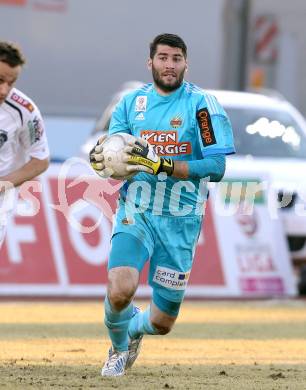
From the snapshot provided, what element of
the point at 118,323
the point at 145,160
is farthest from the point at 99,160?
the point at 118,323

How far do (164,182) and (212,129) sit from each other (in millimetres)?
497

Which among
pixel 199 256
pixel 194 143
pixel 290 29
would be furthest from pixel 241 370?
pixel 290 29

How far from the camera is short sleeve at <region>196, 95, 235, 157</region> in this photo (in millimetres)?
9594

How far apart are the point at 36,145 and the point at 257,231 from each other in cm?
752

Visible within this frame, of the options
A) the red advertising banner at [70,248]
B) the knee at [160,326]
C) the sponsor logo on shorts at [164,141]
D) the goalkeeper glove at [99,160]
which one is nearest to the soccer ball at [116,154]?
the goalkeeper glove at [99,160]

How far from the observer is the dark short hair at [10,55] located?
9.48 m

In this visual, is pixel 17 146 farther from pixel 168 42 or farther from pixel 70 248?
pixel 70 248

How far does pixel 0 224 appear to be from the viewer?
1001 centimetres

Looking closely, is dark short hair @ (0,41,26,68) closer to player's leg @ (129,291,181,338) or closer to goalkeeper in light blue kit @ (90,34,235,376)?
goalkeeper in light blue kit @ (90,34,235,376)

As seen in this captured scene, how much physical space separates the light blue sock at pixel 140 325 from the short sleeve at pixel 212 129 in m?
1.28

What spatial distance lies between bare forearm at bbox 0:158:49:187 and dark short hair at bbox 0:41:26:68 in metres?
0.85

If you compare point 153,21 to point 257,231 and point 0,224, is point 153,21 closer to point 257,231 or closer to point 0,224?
point 257,231

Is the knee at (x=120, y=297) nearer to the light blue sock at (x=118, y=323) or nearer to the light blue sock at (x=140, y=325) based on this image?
the light blue sock at (x=118, y=323)

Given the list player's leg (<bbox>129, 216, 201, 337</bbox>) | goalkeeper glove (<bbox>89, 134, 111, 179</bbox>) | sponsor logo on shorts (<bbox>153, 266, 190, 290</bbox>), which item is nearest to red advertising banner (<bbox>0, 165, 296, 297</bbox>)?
player's leg (<bbox>129, 216, 201, 337</bbox>)
